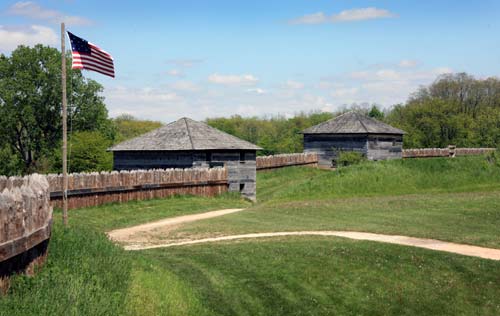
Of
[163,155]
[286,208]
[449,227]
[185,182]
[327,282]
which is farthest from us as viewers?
[163,155]

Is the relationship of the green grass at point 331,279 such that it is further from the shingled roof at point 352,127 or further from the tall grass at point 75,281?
the shingled roof at point 352,127

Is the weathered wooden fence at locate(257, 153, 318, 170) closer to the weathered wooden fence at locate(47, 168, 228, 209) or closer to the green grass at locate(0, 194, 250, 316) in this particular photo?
the weathered wooden fence at locate(47, 168, 228, 209)

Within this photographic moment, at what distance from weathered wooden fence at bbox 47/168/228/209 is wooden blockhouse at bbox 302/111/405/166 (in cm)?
2255

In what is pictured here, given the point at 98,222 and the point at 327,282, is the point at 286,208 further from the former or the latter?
the point at 327,282

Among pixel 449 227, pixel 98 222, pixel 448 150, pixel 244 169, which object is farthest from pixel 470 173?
pixel 448 150

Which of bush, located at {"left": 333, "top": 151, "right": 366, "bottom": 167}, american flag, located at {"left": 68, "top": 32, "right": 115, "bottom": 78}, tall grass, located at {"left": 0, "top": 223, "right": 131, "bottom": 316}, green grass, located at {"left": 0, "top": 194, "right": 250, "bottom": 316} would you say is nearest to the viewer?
tall grass, located at {"left": 0, "top": 223, "right": 131, "bottom": 316}

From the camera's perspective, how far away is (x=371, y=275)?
18812 mm

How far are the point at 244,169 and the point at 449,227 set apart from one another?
19.6m

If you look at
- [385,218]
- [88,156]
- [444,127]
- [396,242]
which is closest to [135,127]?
[444,127]

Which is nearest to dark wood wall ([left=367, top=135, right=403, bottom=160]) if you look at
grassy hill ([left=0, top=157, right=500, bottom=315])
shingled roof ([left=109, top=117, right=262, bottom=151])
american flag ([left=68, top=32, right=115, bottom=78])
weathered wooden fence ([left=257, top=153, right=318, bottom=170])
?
weathered wooden fence ([left=257, top=153, right=318, bottom=170])

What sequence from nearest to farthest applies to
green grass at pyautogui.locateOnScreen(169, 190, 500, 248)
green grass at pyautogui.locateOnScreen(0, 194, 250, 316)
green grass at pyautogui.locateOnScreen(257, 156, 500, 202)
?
1. green grass at pyautogui.locateOnScreen(0, 194, 250, 316)
2. green grass at pyautogui.locateOnScreen(169, 190, 500, 248)
3. green grass at pyautogui.locateOnScreen(257, 156, 500, 202)

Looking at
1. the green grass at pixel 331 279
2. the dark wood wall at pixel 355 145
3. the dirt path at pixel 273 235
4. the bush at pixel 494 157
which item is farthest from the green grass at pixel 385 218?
the dark wood wall at pixel 355 145

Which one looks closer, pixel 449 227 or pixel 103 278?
pixel 103 278

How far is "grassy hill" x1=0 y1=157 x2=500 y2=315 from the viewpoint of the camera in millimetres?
13250
